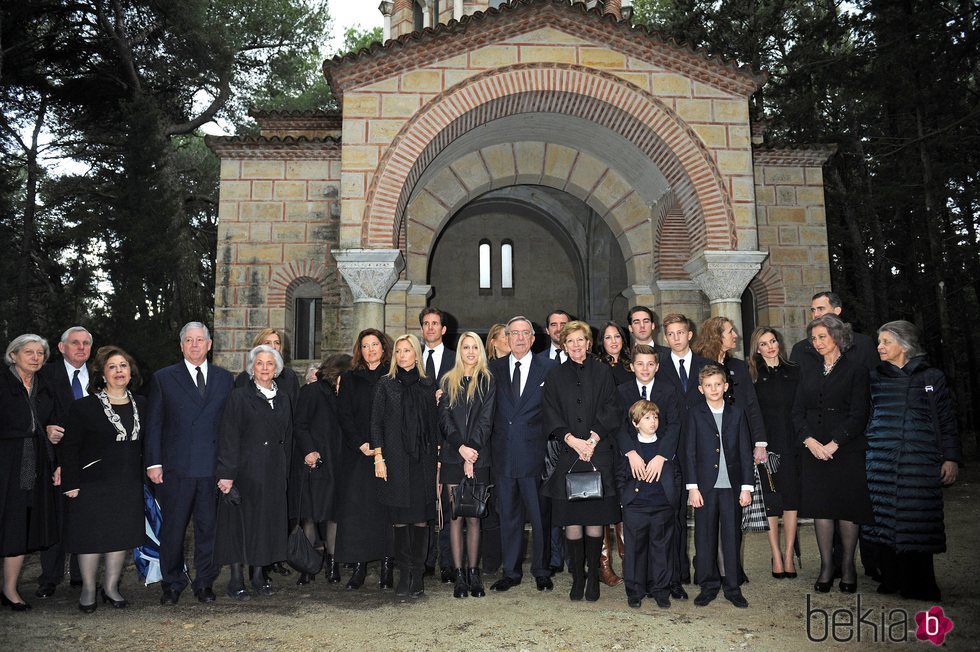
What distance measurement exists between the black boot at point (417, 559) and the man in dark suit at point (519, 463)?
1.68ft

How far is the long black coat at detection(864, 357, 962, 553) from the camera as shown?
4449mm

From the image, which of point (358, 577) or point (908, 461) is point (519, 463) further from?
point (908, 461)

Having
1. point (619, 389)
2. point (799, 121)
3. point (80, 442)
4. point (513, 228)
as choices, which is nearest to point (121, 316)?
point (513, 228)

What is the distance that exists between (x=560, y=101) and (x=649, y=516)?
262 inches

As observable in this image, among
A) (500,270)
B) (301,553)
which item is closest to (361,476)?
(301,553)

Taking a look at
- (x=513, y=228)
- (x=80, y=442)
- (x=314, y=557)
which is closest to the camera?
(x=80, y=442)

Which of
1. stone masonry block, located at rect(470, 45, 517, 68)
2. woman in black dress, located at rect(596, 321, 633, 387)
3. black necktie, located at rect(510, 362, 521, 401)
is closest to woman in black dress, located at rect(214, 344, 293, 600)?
black necktie, located at rect(510, 362, 521, 401)

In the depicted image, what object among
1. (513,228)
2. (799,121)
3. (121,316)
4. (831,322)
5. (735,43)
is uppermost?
(735,43)

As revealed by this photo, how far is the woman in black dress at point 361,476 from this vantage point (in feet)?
16.6

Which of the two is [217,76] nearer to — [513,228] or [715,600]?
[513,228]

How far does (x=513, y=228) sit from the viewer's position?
17.6 meters

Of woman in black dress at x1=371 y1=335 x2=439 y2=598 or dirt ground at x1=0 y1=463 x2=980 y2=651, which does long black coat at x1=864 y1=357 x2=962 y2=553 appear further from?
woman in black dress at x1=371 y1=335 x2=439 y2=598

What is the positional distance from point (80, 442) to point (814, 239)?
1068cm

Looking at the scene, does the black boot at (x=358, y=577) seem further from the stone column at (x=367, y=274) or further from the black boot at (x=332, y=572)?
the stone column at (x=367, y=274)
